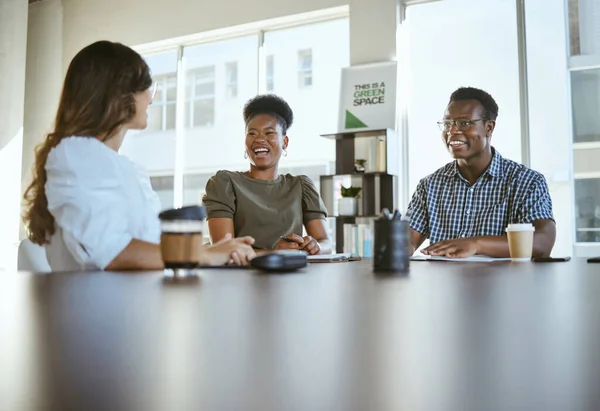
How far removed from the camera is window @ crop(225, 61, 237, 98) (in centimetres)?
657

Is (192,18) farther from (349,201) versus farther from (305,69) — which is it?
(349,201)

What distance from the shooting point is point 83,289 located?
721mm

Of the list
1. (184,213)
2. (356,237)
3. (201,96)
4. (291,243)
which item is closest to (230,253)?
(184,213)

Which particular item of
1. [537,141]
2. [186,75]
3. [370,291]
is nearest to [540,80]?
[537,141]

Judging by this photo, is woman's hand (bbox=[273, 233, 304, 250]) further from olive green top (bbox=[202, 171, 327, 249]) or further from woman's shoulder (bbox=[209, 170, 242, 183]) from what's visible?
woman's shoulder (bbox=[209, 170, 242, 183])

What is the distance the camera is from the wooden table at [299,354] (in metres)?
0.23

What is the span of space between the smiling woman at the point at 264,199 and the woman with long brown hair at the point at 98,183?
0.82 metres

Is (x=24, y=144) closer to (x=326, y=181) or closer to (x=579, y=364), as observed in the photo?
(x=326, y=181)

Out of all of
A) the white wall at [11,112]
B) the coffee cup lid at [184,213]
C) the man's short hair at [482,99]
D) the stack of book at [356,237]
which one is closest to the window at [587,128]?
the stack of book at [356,237]

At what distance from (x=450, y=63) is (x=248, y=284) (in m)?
4.83

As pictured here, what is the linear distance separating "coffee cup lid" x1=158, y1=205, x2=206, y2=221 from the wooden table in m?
0.49

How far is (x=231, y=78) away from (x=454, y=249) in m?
5.20

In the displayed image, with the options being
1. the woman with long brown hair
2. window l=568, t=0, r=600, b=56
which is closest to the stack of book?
window l=568, t=0, r=600, b=56

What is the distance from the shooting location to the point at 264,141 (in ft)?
9.16
